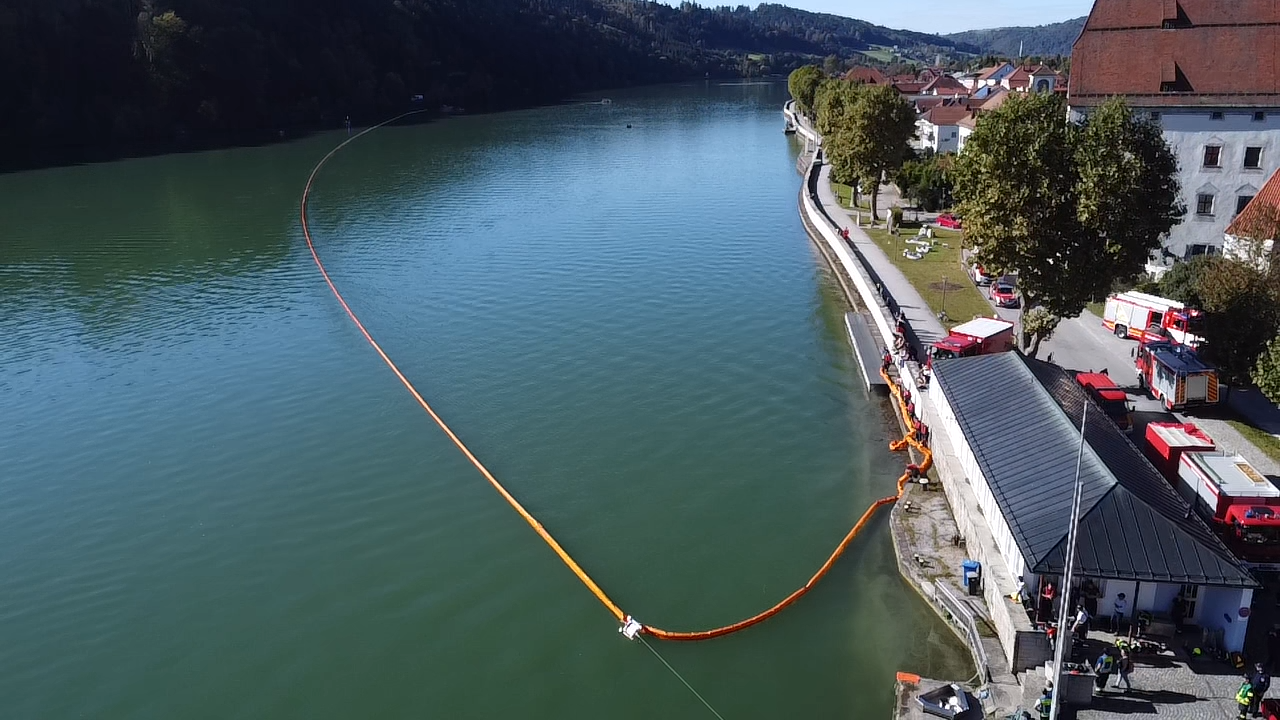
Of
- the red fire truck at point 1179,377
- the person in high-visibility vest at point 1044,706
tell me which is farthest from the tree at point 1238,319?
the person in high-visibility vest at point 1044,706

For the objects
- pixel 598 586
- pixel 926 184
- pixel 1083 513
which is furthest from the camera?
pixel 926 184

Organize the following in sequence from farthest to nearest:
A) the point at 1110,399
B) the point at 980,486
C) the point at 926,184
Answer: the point at 926,184 → the point at 1110,399 → the point at 980,486

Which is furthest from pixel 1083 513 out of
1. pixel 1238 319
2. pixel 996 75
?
pixel 996 75

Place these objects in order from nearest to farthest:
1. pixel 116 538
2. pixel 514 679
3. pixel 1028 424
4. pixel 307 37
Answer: pixel 514 679 → pixel 1028 424 → pixel 116 538 → pixel 307 37

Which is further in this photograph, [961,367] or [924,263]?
[924,263]

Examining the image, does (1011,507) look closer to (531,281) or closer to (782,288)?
(782,288)

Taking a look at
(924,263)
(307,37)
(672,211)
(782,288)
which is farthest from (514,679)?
(307,37)

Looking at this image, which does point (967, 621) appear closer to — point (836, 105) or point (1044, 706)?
point (1044, 706)

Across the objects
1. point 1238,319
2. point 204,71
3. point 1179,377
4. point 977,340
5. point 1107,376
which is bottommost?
point 1107,376
